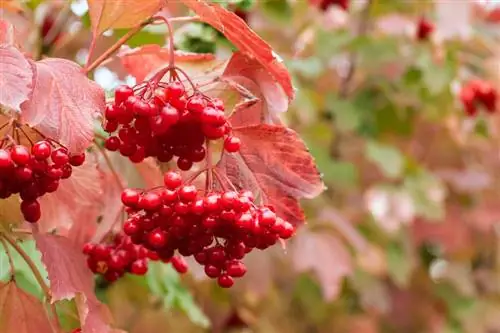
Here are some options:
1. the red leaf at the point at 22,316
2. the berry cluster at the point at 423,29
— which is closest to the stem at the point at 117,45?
the red leaf at the point at 22,316

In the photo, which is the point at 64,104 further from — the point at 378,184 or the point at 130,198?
the point at 378,184

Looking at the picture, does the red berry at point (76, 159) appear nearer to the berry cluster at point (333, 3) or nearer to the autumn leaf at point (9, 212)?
the autumn leaf at point (9, 212)

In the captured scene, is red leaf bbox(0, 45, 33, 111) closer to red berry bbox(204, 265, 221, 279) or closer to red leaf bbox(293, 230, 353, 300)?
red berry bbox(204, 265, 221, 279)

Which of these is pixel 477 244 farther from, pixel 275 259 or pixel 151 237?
pixel 151 237

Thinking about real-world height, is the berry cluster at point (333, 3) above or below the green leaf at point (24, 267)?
above

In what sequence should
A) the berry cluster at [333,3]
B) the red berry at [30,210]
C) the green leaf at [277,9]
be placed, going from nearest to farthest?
the red berry at [30,210]
the berry cluster at [333,3]
the green leaf at [277,9]

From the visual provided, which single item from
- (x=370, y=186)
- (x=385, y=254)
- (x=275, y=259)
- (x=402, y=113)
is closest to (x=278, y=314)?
(x=275, y=259)

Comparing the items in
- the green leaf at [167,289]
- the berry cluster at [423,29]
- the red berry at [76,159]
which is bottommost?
the green leaf at [167,289]

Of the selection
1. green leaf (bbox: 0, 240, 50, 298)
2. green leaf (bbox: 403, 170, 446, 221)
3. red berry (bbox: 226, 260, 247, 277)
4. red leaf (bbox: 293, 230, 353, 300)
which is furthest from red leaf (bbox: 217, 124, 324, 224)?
green leaf (bbox: 403, 170, 446, 221)
